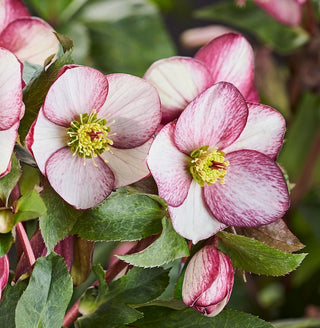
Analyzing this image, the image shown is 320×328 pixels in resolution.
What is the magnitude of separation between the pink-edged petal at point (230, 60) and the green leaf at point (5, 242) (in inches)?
5.9

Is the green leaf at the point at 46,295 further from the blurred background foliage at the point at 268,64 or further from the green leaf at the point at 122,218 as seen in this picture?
the blurred background foliage at the point at 268,64

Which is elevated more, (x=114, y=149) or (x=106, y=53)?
(x=114, y=149)

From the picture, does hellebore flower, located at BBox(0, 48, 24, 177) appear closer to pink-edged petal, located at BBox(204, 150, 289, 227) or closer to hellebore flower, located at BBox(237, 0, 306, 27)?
pink-edged petal, located at BBox(204, 150, 289, 227)

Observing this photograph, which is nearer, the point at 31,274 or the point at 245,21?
the point at 31,274

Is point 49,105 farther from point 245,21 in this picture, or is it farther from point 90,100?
point 245,21

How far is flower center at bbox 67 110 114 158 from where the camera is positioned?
34cm

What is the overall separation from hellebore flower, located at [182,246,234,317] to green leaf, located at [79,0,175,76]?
0.54 metres

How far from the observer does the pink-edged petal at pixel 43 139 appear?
0.32 metres

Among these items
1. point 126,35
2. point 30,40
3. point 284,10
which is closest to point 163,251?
point 30,40

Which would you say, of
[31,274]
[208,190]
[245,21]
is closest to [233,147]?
[208,190]

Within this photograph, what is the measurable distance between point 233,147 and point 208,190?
0.03 m

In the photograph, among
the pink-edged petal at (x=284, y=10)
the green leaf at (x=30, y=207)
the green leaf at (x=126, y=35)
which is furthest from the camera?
the green leaf at (x=126, y=35)

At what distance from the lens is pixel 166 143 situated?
0.35m

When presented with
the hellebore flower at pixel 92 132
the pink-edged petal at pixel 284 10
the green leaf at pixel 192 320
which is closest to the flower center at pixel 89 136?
the hellebore flower at pixel 92 132
